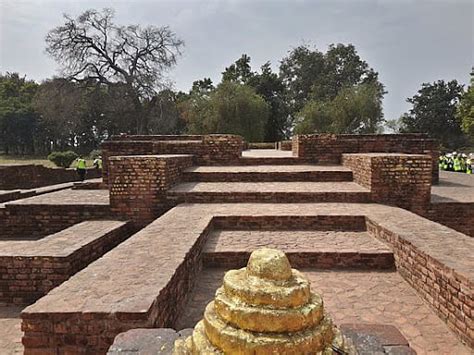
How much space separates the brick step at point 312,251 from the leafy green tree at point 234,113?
19.8 metres

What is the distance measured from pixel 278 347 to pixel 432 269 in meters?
2.42

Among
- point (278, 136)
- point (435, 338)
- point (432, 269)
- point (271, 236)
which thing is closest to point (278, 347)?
point (435, 338)

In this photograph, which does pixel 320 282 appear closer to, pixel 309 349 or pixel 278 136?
pixel 309 349

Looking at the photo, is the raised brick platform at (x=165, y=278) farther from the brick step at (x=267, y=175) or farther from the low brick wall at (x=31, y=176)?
the low brick wall at (x=31, y=176)

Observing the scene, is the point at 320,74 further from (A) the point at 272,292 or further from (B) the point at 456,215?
(A) the point at 272,292

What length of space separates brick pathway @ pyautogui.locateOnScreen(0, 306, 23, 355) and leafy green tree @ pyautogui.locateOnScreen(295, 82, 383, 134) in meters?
25.5

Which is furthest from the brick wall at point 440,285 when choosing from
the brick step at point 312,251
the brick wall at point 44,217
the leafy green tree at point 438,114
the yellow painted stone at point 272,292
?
the leafy green tree at point 438,114

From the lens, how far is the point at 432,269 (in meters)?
2.96

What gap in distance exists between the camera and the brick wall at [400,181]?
5430mm

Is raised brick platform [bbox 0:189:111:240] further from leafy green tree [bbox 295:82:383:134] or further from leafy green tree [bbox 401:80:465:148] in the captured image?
leafy green tree [bbox 401:80:465:148]

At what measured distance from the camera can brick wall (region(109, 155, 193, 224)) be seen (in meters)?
5.46

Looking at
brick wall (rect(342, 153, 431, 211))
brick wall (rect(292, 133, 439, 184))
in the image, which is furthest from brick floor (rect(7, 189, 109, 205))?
brick wall (rect(292, 133, 439, 184))

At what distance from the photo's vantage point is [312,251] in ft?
12.8

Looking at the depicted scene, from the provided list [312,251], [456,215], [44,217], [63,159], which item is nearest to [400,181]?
[456,215]
